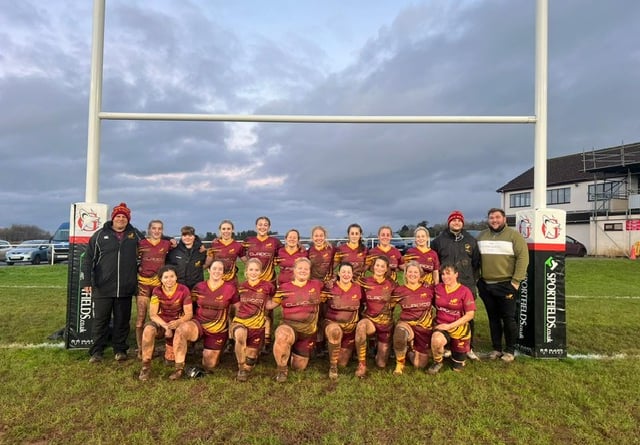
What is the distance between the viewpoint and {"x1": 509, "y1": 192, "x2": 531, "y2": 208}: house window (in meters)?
33.1

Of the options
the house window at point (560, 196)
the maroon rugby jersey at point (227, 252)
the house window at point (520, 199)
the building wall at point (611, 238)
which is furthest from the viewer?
the house window at point (520, 199)

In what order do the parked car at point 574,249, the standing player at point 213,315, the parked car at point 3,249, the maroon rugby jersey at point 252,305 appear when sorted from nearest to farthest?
the standing player at point 213,315 < the maroon rugby jersey at point 252,305 < the parked car at point 3,249 < the parked car at point 574,249

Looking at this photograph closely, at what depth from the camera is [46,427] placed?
3354 millimetres

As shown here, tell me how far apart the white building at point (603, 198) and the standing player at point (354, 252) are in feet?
76.8

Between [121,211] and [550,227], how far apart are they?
5016mm

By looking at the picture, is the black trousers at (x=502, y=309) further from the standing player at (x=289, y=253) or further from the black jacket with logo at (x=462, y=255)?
the standing player at (x=289, y=253)

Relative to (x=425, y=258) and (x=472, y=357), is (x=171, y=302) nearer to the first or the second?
(x=425, y=258)

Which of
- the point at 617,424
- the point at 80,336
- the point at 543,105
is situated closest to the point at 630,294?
the point at 543,105

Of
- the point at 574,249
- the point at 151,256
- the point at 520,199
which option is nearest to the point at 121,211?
the point at 151,256

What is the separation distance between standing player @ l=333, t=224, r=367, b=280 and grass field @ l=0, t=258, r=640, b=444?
3.78 feet

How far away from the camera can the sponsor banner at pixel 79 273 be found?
5.40 metres

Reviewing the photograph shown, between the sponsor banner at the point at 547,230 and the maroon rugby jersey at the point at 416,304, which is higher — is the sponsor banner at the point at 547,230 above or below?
above

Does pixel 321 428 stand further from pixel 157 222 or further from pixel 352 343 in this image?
pixel 157 222

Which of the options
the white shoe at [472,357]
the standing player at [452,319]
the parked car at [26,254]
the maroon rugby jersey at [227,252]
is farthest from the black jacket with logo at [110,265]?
the parked car at [26,254]
